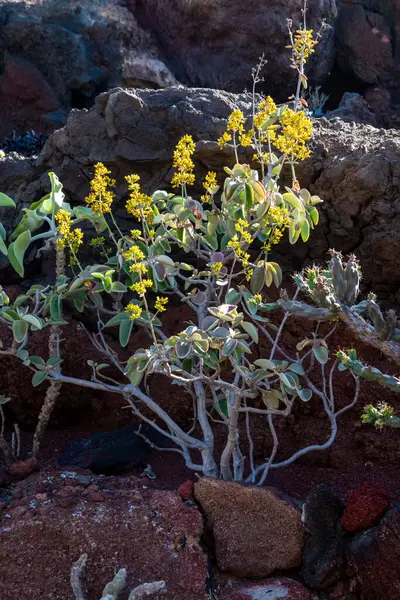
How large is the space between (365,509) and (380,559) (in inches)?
7.1

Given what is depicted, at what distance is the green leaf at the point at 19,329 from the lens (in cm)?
299

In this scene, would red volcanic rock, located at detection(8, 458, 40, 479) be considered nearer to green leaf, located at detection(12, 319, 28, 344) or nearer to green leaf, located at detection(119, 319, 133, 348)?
green leaf, located at detection(12, 319, 28, 344)

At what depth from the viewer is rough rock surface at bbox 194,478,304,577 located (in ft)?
8.91

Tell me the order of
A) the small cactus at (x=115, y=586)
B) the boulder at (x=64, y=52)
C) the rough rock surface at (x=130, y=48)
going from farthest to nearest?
the boulder at (x=64, y=52) < the rough rock surface at (x=130, y=48) < the small cactus at (x=115, y=586)

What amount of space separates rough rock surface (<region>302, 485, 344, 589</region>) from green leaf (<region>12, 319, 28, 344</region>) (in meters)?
1.30

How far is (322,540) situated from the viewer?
8.78 feet

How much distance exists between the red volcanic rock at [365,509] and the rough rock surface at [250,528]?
19 cm

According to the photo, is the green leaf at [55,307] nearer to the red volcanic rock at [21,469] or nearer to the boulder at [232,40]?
the red volcanic rock at [21,469]

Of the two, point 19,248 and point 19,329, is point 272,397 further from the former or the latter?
point 19,248

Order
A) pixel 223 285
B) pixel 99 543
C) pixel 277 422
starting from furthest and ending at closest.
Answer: pixel 277 422 → pixel 223 285 → pixel 99 543

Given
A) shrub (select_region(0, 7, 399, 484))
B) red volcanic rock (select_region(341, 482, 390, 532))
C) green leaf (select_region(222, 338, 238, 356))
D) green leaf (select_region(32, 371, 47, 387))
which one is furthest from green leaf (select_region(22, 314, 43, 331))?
red volcanic rock (select_region(341, 482, 390, 532))

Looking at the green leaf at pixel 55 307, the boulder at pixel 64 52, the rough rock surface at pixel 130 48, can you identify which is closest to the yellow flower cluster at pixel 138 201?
the green leaf at pixel 55 307

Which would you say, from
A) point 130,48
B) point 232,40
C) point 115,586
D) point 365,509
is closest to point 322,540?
point 365,509

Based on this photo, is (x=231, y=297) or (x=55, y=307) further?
(x=55, y=307)
